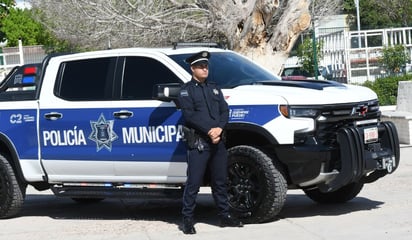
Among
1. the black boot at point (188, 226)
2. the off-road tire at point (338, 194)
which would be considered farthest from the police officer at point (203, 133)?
the off-road tire at point (338, 194)

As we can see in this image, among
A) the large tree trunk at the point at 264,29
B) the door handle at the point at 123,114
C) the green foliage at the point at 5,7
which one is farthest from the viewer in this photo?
the green foliage at the point at 5,7

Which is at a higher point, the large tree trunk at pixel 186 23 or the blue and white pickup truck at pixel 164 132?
the large tree trunk at pixel 186 23

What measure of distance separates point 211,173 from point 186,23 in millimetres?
14904

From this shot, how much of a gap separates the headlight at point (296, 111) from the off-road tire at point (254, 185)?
1.62 feet

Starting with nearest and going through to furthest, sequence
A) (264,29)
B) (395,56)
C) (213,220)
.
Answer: (213,220), (264,29), (395,56)

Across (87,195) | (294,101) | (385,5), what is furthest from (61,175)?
(385,5)

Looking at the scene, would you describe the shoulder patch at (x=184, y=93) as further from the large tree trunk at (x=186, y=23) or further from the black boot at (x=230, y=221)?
the large tree trunk at (x=186, y=23)

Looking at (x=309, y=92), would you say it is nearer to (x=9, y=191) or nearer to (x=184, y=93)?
(x=184, y=93)

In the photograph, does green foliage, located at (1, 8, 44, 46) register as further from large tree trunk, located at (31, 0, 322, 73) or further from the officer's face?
the officer's face

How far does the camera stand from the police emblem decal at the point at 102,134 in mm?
8492

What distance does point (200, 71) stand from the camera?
7676 mm

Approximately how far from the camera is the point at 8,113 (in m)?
9.23

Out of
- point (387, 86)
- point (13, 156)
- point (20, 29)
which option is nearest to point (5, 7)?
point (20, 29)

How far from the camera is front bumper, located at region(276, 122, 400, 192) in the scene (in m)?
7.66
